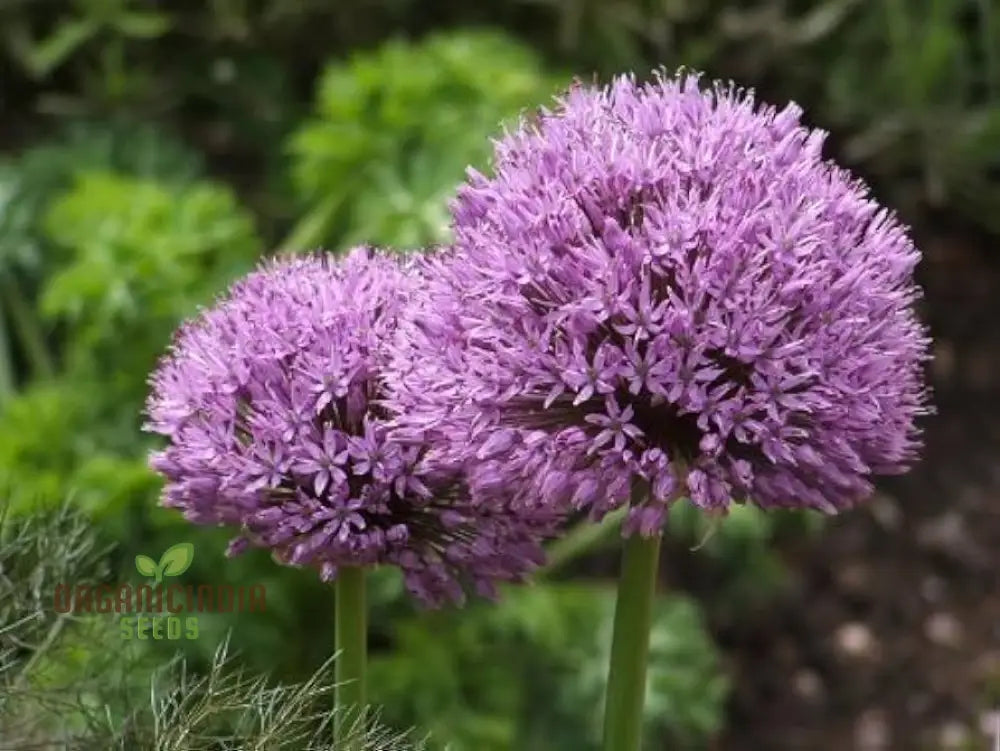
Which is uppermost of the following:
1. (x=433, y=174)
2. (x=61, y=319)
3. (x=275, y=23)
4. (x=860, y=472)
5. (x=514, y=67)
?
(x=275, y=23)

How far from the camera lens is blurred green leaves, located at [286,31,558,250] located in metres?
1.64

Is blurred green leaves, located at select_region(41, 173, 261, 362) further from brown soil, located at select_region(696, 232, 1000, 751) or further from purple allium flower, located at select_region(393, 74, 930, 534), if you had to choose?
purple allium flower, located at select_region(393, 74, 930, 534)

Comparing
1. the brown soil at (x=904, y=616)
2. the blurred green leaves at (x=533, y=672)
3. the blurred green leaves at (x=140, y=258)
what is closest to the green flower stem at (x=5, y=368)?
the blurred green leaves at (x=140, y=258)

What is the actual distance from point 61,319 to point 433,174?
1.76 feet

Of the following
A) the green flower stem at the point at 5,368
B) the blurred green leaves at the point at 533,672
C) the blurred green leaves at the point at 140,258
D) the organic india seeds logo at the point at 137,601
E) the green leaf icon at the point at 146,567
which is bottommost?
the blurred green leaves at the point at 533,672

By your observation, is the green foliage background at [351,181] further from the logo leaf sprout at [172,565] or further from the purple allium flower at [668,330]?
the purple allium flower at [668,330]

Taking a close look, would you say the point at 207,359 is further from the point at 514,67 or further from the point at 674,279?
the point at 514,67

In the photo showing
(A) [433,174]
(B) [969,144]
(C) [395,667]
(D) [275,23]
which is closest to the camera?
(C) [395,667]

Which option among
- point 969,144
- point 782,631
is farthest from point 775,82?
point 782,631

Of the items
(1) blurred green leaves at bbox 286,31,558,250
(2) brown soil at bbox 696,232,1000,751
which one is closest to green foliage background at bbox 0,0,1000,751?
(1) blurred green leaves at bbox 286,31,558,250

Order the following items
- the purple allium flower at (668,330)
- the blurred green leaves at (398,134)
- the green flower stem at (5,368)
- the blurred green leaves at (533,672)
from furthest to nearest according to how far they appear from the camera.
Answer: the green flower stem at (5,368), the blurred green leaves at (398,134), the blurred green leaves at (533,672), the purple allium flower at (668,330)

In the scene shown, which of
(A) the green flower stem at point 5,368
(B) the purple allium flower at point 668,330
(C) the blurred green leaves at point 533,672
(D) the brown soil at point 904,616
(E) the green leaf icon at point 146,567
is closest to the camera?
(B) the purple allium flower at point 668,330

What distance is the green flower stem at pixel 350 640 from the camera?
20.0 inches

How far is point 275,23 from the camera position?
2297 mm
